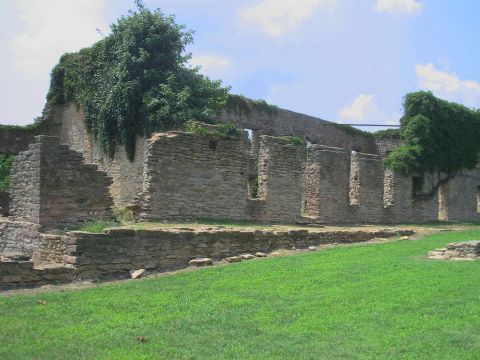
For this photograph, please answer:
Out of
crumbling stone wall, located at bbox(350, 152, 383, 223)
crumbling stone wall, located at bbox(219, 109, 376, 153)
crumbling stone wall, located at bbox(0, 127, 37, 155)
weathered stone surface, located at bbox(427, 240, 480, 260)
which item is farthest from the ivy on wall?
weathered stone surface, located at bbox(427, 240, 480, 260)

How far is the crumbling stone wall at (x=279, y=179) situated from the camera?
1898cm

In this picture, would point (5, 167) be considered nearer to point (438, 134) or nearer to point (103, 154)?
point (103, 154)

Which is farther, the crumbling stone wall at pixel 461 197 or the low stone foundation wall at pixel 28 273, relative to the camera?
the crumbling stone wall at pixel 461 197

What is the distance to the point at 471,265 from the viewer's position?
38.2ft

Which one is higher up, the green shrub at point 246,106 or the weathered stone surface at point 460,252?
the green shrub at point 246,106

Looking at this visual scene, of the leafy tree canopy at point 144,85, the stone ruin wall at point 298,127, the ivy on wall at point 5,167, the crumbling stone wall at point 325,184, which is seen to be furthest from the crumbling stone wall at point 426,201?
the ivy on wall at point 5,167

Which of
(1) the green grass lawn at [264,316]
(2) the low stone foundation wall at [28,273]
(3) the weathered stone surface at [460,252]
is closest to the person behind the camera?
(1) the green grass lawn at [264,316]

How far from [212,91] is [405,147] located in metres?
10.4

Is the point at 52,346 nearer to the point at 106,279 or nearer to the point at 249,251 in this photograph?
the point at 106,279

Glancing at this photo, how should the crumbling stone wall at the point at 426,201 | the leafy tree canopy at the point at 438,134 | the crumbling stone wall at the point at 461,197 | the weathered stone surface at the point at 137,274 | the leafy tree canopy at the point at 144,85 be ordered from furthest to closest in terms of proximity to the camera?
1. the crumbling stone wall at the point at 461,197
2. the leafy tree canopy at the point at 438,134
3. the crumbling stone wall at the point at 426,201
4. the leafy tree canopy at the point at 144,85
5. the weathered stone surface at the point at 137,274

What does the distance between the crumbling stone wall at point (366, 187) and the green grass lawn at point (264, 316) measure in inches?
438

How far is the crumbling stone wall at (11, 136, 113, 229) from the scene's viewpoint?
1418 cm

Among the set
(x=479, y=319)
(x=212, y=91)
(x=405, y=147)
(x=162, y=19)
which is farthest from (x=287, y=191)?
(x=479, y=319)

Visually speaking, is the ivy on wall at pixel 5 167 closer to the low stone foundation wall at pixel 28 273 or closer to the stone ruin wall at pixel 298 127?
the stone ruin wall at pixel 298 127
